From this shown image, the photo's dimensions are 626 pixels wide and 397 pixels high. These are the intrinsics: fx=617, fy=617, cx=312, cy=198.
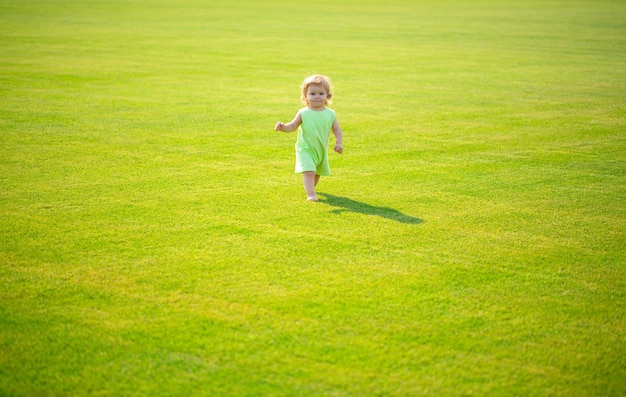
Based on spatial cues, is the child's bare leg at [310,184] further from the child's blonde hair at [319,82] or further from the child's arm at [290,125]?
the child's blonde hair at [319,82]

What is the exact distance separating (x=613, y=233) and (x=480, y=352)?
2425 millimetres

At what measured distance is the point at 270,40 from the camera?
23281mm

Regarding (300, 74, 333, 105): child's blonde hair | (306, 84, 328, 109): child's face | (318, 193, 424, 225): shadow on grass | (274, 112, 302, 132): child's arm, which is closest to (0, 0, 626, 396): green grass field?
(318, 193, 424, 225): shadow on grass

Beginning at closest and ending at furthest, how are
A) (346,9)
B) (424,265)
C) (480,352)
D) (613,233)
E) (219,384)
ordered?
(219,384) < (480,352) < (424,265) < (613,233) < (346,9)

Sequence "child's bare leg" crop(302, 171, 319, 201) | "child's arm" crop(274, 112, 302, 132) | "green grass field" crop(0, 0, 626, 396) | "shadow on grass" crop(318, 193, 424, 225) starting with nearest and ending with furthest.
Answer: "green grass field" crop(0, 0, 626, 396)
"shadow on grass" crop(318, 193, 424, 225)
"child's bare leg" crop(302, 171, 319, 201)
"child's arm" crop(274, 112, 302, 132)

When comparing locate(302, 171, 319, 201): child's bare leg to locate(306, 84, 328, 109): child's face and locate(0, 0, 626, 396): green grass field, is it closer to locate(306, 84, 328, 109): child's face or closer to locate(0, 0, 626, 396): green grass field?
locate(0, 0, 626, 396): green grass field

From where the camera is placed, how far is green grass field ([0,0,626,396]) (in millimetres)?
3068

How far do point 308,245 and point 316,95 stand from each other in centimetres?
193

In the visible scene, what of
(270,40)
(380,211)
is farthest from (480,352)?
(270,40)

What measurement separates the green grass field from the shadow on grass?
0.03m

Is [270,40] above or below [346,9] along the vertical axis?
below

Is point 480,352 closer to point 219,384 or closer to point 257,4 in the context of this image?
point 219,384

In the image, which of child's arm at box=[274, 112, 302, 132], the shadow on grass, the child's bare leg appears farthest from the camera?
child's arm at box=[274, 112, 302, 132]

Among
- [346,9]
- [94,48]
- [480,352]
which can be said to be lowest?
[480,352]
